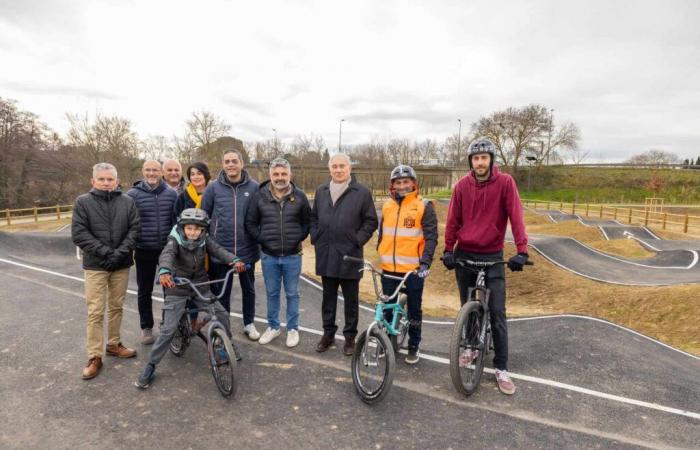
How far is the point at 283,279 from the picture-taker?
4.36 m

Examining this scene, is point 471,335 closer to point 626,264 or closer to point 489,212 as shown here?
point 489,212

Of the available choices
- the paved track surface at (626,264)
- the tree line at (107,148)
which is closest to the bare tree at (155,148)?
the tree line at (107,148)

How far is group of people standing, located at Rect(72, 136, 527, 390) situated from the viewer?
3639 millimetres

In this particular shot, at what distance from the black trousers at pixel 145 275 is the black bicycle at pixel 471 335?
11.5ft

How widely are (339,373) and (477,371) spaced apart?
1362 millimetres

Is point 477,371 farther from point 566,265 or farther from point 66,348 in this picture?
point 566,265

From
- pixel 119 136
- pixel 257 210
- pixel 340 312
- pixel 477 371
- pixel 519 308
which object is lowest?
pixel 519 308

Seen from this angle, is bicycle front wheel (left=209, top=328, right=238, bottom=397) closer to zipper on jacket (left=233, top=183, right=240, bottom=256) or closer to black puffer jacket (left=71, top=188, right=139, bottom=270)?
zipper on jacket (left=233, top=183, right=240, bottom=256)

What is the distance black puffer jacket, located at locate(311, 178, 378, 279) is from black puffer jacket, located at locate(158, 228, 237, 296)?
977 mm

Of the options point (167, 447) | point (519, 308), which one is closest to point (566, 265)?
point (519, 308)

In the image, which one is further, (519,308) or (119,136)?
(119,136)

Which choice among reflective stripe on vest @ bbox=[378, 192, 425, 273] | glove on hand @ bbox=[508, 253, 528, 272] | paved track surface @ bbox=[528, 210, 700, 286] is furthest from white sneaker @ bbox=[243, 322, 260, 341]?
paved track surface @ bbox=[528, 210, 700, 286]

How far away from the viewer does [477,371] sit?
134 inches

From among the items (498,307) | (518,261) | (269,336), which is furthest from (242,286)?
(518,261)
